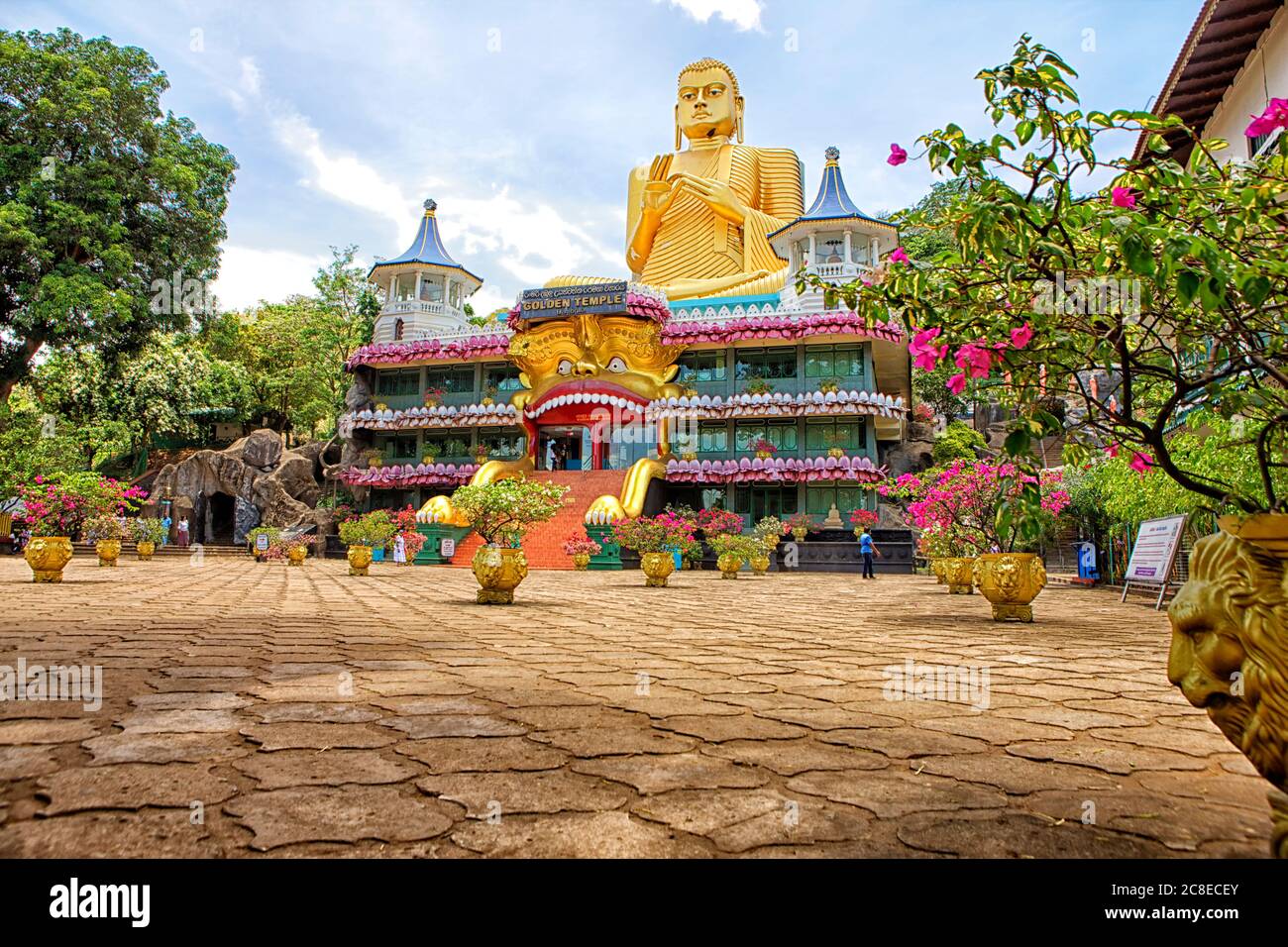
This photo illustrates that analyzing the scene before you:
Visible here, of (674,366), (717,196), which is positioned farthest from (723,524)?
(717,196)

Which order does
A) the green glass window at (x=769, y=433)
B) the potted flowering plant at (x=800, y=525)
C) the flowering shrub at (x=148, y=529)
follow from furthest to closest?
the green glass window at (x=769, y=433)
the potted flowering plant at (x=800, y=525)
the flowering shrub at (x=148, y=529)

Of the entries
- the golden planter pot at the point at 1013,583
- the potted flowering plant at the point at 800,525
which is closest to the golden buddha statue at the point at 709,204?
the potted flowering plant at the point at 800,525

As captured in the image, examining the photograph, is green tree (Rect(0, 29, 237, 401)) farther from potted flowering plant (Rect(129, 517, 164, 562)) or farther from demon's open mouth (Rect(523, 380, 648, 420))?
demon's open mouth (Rect(523, 380, 648, 420))

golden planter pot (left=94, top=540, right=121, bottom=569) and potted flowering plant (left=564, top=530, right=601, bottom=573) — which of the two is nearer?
golden planter pot (left=94, top=540, right=121, bottom=569)

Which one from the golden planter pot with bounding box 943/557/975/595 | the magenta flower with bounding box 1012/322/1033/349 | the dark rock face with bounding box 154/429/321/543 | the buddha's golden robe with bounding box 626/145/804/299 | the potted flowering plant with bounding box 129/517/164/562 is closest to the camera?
the magenta flower with bounding box 1012/322/1033/349

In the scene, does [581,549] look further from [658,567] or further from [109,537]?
[109,537]

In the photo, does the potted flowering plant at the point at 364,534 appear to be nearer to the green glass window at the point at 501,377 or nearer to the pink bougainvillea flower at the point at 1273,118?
the green glass window at the point at 501,377

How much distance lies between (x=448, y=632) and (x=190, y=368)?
1181 inches

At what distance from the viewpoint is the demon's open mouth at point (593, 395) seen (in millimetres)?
23859

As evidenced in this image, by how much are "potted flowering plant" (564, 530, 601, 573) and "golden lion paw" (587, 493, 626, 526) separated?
492 mm

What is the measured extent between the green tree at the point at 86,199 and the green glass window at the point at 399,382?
7734mm

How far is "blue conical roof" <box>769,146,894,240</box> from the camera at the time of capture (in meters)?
24.4

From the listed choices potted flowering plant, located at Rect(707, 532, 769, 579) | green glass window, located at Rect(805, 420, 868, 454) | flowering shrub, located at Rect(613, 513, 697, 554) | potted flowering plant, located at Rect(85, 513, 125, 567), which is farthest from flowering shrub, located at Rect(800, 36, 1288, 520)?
green glass window, located at Rect(805, 420, 868, 454)

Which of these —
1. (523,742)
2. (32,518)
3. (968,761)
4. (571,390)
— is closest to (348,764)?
(523,742)
